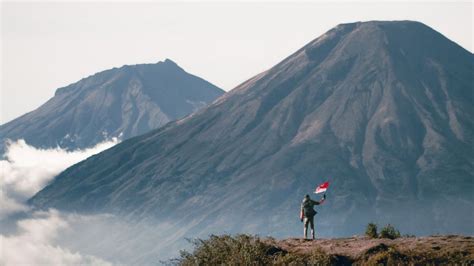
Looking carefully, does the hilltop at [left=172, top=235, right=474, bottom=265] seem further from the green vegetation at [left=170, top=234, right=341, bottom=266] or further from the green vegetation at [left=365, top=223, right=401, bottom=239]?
the green vegetation at [left=365, top=223, right=401, bottom=239]

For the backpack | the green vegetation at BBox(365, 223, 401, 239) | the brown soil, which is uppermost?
the backpack

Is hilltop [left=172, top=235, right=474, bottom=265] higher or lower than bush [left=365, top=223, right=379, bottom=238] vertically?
lower

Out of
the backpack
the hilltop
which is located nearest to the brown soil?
the hilltop

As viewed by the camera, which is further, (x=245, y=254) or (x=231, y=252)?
(x=231, y=252)

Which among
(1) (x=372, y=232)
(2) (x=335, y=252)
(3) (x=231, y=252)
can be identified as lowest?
(2) (x=335, y=252)

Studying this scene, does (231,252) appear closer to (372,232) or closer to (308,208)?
(308,208)

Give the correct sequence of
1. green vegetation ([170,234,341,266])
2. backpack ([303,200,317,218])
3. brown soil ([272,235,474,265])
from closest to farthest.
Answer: brown soil ([272,235,474,265]), green vegetation ([170,234,341,266]), backpack ([303,200,317,218])

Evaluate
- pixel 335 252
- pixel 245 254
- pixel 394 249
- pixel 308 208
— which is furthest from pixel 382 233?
pixel 245 254

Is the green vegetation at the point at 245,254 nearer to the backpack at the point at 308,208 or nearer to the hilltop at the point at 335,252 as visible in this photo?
the hilltop at the point at 335,252

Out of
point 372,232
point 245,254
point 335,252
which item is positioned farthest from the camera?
point 372,232

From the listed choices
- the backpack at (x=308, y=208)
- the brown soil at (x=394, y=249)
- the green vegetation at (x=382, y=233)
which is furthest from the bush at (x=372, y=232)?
the brown soil at (x=394, y=249)

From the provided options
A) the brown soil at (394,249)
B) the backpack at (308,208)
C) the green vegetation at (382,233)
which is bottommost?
the brown soil at (394,249)

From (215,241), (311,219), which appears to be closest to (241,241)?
(215,241)

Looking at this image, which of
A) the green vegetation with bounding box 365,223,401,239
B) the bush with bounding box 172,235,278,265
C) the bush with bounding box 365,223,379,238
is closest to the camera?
the bush with bounding box 172,235,278,265
